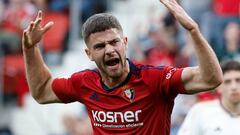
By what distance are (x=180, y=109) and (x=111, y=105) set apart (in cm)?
572

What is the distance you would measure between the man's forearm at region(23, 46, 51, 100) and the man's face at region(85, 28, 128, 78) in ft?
2.13

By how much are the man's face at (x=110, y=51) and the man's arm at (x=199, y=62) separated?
1.55 ft

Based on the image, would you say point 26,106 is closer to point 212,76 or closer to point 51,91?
point 51,91

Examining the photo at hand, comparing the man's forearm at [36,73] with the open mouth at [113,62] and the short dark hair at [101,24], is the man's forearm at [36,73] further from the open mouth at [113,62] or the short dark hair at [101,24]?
the open mouth at [113,62]

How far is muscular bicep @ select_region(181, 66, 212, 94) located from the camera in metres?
5.39

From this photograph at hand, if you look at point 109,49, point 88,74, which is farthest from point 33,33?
point 109,49

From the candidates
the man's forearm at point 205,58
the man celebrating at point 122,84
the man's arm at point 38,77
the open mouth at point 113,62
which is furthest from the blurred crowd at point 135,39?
the man's forearm at point 205,58

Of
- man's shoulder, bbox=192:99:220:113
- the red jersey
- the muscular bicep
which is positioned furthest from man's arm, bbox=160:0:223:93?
man's shoulder, bbox=192:99:220:113

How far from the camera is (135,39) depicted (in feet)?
41.4

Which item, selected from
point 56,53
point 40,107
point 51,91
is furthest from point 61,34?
point 51,91

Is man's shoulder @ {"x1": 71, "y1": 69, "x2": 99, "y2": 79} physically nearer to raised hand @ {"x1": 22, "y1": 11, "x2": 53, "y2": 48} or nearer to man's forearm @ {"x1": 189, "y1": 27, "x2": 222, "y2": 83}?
raised hand @ {"x1": 22, "y1": 11, "x2": 53, "y2": 48}

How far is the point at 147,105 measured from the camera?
5742mm

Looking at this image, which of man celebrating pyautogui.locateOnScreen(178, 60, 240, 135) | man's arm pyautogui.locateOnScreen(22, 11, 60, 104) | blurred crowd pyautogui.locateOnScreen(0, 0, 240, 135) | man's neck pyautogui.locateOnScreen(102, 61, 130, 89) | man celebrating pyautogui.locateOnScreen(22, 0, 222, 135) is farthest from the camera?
blurred crowd pyautogui.locateOnScreen(0, 0, 240, 135)

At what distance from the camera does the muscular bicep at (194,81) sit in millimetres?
5395
